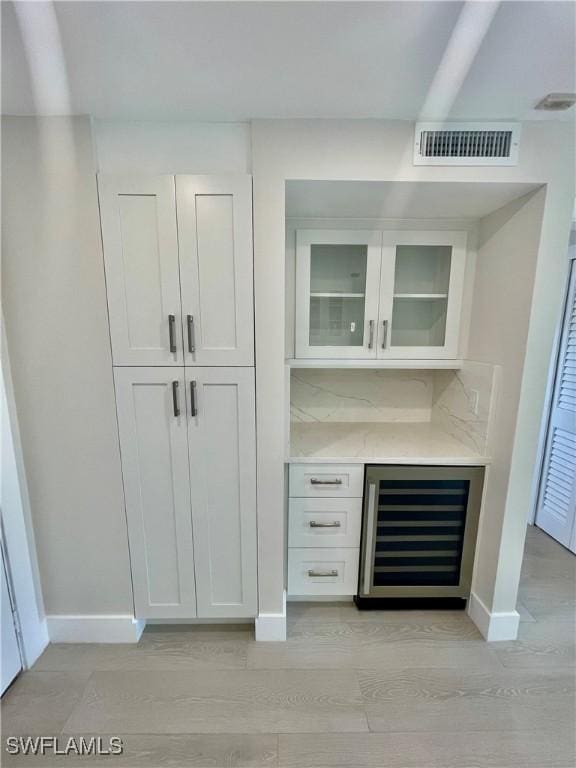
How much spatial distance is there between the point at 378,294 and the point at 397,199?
47cm

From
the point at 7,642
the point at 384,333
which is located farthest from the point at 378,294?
the point at 7,642

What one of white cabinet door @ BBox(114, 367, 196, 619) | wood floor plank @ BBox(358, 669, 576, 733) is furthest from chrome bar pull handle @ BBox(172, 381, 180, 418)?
wood floor plank @ BBox(358, 669, 576, 733)

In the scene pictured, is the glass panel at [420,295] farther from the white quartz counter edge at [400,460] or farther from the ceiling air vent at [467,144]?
the white quartz counter edge at [400,460]

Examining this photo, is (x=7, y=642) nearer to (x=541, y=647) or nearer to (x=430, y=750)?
(x=430, y=750)

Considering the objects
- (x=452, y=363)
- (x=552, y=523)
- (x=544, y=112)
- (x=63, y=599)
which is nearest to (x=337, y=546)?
(x=452, y=363)

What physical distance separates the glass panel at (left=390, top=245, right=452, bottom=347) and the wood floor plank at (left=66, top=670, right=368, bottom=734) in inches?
68.9

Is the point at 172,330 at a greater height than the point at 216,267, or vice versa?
the point at 216,267

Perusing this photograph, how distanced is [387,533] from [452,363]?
1045 mm

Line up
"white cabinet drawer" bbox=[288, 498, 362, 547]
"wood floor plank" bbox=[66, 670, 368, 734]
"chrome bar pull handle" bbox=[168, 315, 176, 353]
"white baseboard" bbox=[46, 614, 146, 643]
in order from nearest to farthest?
"wood floor plank" bbox=[66, 670, 368, 734] < "chrome bar pull handle" bbox=[168, 315, 176, 353] < "white baseboard" bbox=[46, 614, 146, 643] < "white cabinet drawer" bbox=[288, 498, 362, 547]

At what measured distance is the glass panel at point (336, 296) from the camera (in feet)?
6.22

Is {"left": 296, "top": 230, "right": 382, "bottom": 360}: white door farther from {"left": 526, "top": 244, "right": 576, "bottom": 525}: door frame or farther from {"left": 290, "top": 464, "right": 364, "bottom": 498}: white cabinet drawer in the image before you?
{"left": 526, "top": 244, "right": 576, "bottom": 525}: door frame

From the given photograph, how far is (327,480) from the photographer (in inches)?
70.3

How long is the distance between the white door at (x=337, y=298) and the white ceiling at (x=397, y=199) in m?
0.17

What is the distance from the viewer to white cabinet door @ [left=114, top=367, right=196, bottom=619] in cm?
152
